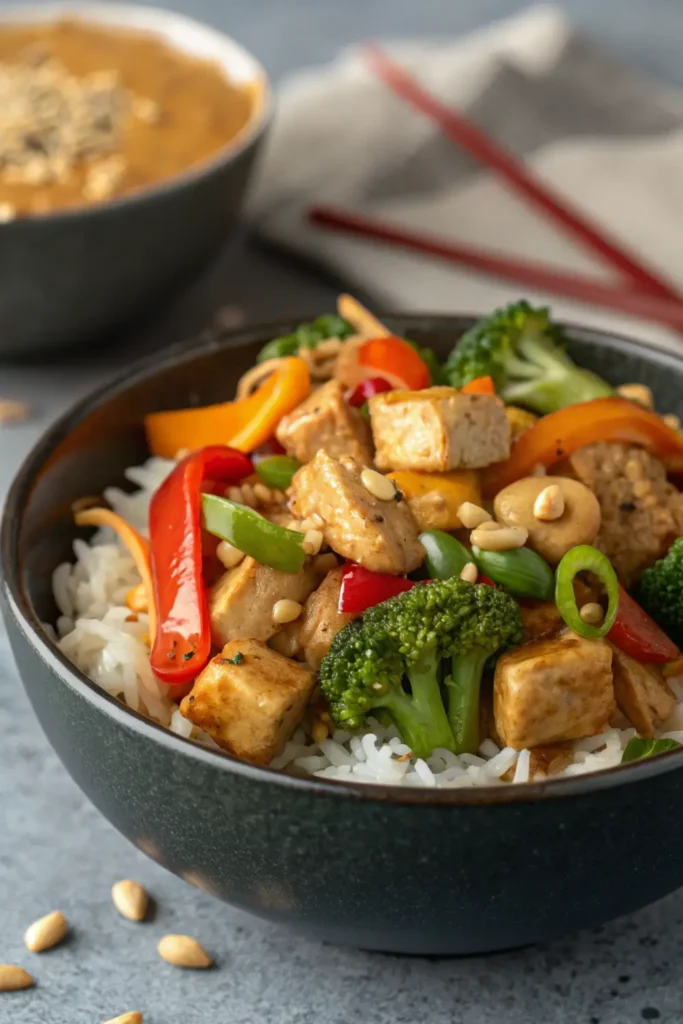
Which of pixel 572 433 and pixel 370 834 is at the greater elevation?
pixel 572 433

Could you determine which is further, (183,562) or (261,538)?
(183,562)

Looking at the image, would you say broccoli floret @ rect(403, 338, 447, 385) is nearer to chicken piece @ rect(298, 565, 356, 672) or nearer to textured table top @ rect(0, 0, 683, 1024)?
chicken piece @ rect(298, 565, 356, 672)

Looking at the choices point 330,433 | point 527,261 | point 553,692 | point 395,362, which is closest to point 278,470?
point 330,433

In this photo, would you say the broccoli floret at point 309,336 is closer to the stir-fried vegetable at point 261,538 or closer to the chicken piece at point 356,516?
the chicken piece at point 356,516

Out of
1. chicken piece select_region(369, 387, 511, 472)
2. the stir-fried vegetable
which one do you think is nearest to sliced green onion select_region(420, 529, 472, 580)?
chicken piece select_region(369, 387, 511, 472)

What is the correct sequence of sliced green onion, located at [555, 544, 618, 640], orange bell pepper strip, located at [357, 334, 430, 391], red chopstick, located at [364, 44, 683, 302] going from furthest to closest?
red chopstick, located at [364, 44, 683, 302], orange bell pepper strip, located at [357, 334, 430, 391], sliced green onion, located at [555, 544, 618, 640]

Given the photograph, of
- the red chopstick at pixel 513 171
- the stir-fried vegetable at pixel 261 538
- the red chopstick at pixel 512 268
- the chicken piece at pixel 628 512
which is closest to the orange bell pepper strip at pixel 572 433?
the chicken piece at pixel 628 512

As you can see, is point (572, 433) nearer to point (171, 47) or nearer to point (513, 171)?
point (513, 171)
